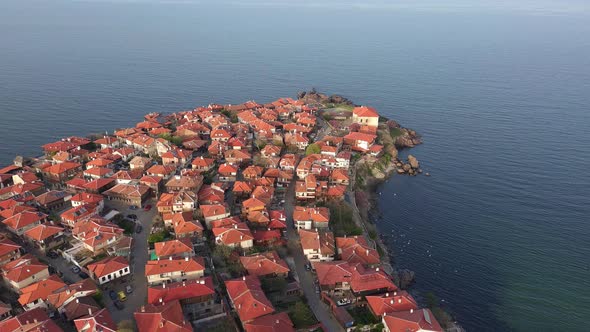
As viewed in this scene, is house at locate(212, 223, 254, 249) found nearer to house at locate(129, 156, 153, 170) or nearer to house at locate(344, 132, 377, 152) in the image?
house at locate(129, 156, 153, 170)

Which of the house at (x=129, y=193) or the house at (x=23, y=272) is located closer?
the house at (x=23, y=272)

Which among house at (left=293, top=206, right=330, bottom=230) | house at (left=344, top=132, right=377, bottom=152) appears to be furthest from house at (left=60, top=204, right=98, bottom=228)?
house at (left=344, top=132, right=377, bottom=152)

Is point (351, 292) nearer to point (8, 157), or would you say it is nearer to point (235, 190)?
point (235, 190)

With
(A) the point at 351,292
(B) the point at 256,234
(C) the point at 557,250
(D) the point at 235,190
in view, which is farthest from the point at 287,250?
(C) the point at 557,250

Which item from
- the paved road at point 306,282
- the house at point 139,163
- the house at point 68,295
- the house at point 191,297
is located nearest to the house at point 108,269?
the house at point 68,295

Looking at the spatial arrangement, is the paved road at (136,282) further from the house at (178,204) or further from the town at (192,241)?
the house at (178,204)
